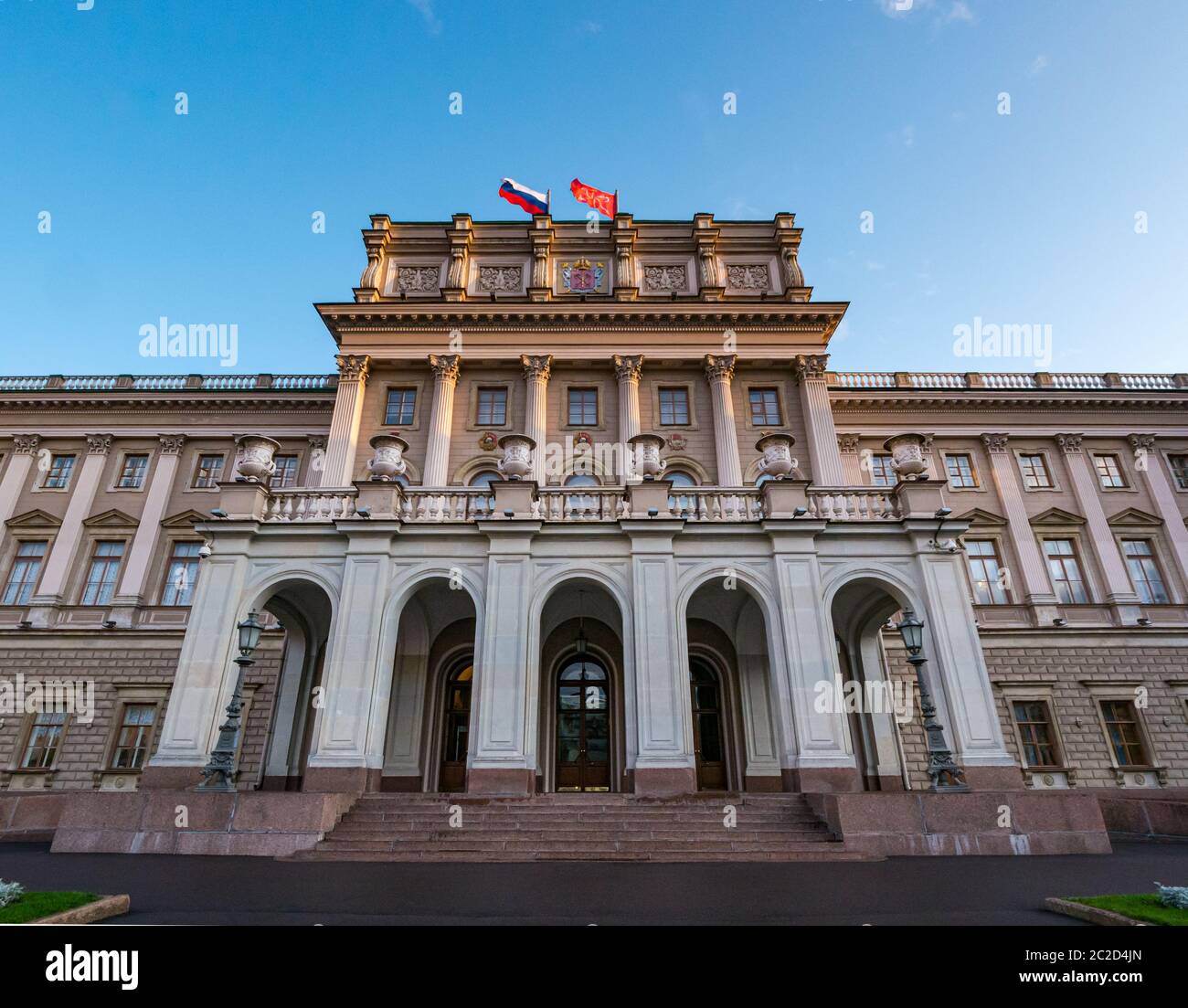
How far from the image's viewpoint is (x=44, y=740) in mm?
23391

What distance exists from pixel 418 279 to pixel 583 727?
20732 mm

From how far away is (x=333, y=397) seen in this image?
2850 centimetres

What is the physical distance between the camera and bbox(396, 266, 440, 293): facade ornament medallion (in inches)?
1131

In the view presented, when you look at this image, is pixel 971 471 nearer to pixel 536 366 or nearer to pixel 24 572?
pixel 536 366

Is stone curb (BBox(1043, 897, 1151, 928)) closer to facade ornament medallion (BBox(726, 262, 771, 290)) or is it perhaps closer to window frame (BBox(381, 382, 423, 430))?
window frame (BBox(381, 382, 423, 430))

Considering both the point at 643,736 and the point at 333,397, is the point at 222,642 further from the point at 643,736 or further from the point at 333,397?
the point at 333,397

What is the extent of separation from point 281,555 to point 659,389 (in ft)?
53.4

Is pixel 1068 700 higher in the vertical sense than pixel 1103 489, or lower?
lower

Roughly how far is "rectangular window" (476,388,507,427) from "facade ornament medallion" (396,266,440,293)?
5.97 metres

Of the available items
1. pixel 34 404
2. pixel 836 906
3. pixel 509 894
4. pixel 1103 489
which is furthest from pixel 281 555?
pixel 1103 489

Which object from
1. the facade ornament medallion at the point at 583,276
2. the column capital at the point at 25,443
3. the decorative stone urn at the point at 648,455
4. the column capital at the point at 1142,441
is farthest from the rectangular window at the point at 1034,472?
the column capital at the point at 25,443

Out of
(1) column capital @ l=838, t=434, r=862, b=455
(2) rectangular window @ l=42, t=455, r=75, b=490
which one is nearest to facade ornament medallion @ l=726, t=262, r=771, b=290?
(1) column capital @ l=838, t=434, r=862, b=455

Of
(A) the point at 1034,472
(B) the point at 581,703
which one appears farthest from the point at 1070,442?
(B) the point at 581,703

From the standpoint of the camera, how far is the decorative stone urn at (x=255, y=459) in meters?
16.3
